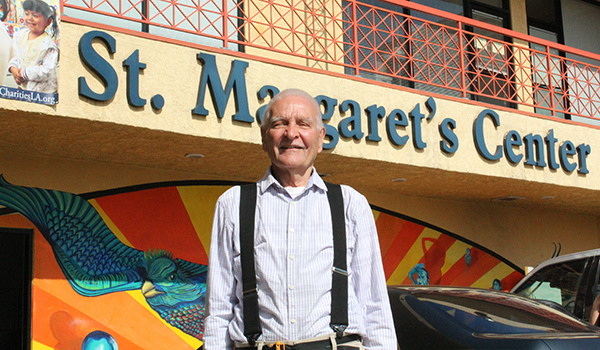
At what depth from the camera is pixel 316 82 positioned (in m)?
6.23

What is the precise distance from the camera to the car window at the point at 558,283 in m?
5.64

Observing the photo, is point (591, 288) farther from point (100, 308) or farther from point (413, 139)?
point (100, 308)

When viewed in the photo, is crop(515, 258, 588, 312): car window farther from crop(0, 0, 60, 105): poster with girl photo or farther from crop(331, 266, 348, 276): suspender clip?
crop(0, 0, 60, 105): poster with girl photo

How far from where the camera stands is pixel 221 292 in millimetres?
2268

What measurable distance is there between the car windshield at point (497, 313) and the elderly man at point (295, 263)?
1.67 m

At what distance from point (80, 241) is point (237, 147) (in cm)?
197

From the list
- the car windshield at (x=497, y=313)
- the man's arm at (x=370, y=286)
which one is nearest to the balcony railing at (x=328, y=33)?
the car windshield at (x=497, y=313)

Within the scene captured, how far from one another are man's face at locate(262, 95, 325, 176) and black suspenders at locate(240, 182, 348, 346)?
6.8 inches

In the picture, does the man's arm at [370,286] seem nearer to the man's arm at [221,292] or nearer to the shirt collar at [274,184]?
the shirt collar at [274,184]

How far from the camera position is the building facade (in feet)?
17.2

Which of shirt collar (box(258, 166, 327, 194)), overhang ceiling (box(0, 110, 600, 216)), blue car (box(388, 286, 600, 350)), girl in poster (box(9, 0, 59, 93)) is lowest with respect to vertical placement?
blue car (box(388, 286, 600, 350))

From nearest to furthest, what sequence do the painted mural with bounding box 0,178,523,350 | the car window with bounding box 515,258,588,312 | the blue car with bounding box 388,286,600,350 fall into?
the blue car with bounding box 388,286,600,350, the car window with bounding box 515,258,588,312, the painted mural with bounding box 0,178,523,350

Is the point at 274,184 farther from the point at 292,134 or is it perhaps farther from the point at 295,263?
the point at 295,263

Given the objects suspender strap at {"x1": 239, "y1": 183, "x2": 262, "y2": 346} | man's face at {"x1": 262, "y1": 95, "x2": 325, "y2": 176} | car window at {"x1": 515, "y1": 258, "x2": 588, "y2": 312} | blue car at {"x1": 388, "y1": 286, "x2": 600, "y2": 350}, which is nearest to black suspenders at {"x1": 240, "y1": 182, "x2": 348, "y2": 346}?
suspender strap at {"x1": 239, "y1": 183, "x2": 262, "y2": 346}
